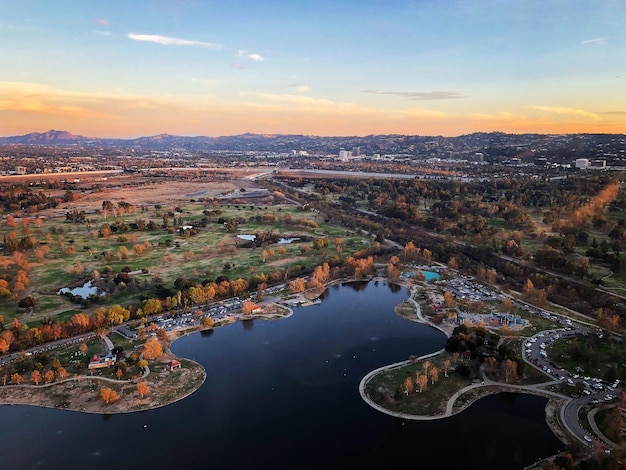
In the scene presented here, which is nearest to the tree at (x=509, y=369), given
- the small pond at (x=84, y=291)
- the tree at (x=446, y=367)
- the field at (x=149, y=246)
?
the tree at (x=446, y=367)

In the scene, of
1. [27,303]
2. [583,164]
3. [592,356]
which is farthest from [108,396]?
[583,164]

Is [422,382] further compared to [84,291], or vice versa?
[84,291]

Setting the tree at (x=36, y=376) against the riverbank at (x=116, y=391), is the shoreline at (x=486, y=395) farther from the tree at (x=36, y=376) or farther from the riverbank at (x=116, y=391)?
the tree at (x=36, y=376)

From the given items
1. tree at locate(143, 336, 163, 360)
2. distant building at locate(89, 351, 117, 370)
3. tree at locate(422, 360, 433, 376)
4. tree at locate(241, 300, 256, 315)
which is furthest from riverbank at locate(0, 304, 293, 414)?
tree at locate(422, 360, 433, 376)

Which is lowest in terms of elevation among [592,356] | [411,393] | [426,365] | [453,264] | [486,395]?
[486,395]

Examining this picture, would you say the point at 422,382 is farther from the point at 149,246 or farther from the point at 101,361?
the point at 149,246

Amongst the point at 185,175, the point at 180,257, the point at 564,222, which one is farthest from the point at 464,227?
the point at 185,175
